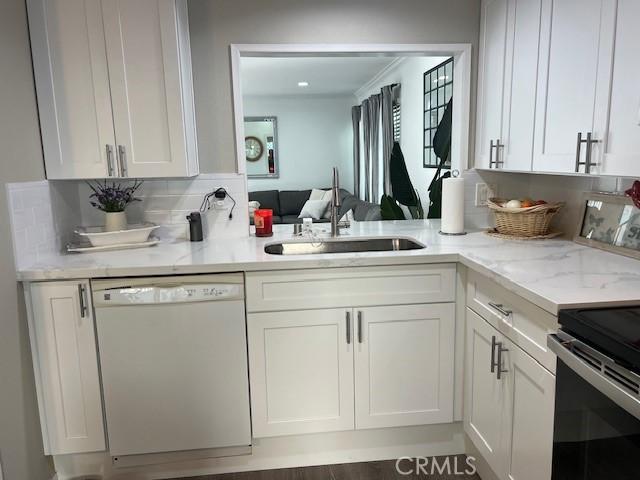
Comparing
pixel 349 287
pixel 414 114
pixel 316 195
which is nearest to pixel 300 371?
pixel 349 287

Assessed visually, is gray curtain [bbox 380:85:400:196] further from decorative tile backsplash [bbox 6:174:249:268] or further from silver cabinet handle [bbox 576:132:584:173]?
silver cabinet handle [bbox 576:132:584:173]

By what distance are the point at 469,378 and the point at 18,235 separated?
6.51 feet

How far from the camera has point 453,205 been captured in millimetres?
2453

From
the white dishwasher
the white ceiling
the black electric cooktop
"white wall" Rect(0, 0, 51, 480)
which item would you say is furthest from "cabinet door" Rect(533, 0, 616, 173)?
the white ceiling

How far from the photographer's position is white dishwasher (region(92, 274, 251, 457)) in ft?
6.56

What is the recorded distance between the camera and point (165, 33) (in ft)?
6.98

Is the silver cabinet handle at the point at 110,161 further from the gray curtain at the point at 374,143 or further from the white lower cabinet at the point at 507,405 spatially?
the gray curtain at the point at 374,143

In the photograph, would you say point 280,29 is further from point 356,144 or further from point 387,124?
point 356,144

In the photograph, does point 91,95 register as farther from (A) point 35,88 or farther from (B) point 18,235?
(B) point 18,235

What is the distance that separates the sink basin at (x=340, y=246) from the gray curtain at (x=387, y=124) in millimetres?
3143

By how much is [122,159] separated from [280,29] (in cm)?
104

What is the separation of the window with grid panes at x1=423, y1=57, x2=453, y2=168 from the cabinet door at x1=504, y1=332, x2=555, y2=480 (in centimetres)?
242

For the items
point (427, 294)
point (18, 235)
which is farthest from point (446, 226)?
point (18, 235)

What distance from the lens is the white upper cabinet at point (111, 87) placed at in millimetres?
2092
